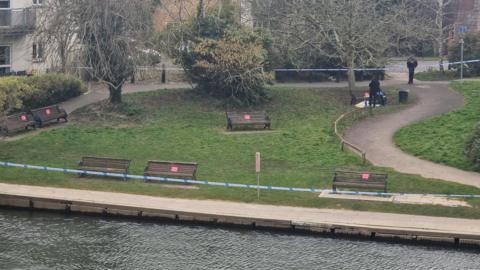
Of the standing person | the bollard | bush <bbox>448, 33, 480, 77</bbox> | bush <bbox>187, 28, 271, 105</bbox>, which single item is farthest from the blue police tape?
bush <bbox>448, 33, 480, 77</bbox>

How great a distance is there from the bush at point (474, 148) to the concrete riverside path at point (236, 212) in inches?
219

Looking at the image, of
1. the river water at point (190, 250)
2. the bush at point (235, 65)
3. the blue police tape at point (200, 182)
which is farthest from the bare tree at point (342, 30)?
the river water at point (190, 250)

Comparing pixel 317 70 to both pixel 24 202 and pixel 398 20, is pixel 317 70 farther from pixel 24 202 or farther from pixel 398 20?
pixel 24 202

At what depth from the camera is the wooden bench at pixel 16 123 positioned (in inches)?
1499

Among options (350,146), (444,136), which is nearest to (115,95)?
(350,146)

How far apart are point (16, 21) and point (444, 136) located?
25.0 metres

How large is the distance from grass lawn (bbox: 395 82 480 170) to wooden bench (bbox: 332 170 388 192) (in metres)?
4.44

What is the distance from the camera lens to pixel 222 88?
146 feet

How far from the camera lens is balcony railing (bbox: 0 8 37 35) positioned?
47938 millimetres

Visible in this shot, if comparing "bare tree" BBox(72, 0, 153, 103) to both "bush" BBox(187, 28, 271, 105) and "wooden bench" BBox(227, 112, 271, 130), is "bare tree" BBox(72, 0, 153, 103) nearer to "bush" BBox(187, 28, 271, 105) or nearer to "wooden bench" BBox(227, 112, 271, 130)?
"bush" BBox(187, 28, 271, 105)

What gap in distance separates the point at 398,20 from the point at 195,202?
25.7m

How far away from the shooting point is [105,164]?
Result: 3183cm

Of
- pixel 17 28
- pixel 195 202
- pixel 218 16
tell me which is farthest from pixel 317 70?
pixel 195 202

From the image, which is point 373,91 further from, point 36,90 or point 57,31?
point 36,90
